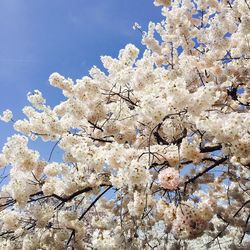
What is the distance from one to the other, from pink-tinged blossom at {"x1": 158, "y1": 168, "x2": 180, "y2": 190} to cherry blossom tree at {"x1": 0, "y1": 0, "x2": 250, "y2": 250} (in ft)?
0.04

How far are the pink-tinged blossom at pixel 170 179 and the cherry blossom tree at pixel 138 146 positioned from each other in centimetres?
1

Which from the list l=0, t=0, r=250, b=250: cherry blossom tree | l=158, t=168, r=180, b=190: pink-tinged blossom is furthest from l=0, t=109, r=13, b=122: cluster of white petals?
l=158, t=168, r=180, b=190: pink-tinged blossom

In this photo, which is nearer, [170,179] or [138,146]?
[170,179]

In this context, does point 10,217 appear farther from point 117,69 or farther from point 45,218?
point 117,69

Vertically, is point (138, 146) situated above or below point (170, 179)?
above

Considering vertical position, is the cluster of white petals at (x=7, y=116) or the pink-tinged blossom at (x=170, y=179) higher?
the cluster of white petals at (x=7, y=116)

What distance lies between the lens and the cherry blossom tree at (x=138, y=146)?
4.94 meters

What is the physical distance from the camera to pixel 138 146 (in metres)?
6.61

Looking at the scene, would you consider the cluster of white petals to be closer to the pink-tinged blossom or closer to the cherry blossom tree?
the cherry blossom tree

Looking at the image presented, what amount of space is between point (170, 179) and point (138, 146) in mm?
1721

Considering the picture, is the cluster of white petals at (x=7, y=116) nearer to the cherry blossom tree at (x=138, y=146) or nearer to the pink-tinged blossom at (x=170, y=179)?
the cherry blossom tree at (x=138, y=146)

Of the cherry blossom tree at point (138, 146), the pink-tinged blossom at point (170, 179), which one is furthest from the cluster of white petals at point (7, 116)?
the pink-tinged blossom at point (170, 179)

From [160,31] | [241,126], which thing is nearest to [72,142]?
[241,126]

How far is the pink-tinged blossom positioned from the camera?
492cm
